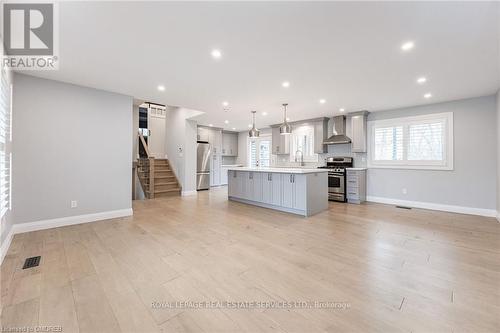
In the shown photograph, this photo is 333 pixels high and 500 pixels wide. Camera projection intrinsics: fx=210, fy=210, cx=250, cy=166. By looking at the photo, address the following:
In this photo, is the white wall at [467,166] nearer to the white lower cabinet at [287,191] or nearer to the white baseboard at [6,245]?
the white lower cabinet at [287,191]

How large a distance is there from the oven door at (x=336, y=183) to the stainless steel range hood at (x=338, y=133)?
1.01m

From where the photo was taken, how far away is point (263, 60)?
285cm

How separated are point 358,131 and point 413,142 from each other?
4.23 ft

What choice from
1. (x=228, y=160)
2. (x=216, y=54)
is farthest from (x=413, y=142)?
(x=228, y=160)

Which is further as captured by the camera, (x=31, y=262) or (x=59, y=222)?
(x=59, y=222)

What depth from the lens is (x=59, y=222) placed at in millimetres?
3617

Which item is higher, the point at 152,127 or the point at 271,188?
the point at 152,127

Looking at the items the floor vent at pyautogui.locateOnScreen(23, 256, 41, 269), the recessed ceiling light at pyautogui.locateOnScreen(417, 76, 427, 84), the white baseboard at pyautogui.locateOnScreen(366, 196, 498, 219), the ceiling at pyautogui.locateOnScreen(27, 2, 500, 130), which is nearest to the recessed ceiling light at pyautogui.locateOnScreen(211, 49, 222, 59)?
the ceiling at pyautogui.locateOnScreen(27, 2, 500, 130)

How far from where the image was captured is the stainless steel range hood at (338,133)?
6.25 m

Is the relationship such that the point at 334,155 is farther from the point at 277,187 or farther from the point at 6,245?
the point at 6,245

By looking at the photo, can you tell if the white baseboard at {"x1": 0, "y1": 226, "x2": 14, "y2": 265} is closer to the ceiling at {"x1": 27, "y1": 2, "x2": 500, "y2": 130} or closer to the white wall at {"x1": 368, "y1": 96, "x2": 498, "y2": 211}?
the ceiling at {"x1": 27, "y1": 2, "x2": 500, "y2": 130}

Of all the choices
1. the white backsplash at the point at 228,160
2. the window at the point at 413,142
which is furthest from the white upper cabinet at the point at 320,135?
the white backsplash at the point at 228,160

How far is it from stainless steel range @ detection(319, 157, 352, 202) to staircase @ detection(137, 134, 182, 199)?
16.1ft

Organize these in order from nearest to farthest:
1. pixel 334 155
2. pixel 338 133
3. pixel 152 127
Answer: pixel 338 133 → pixel 334 155 → pixel 152 127
